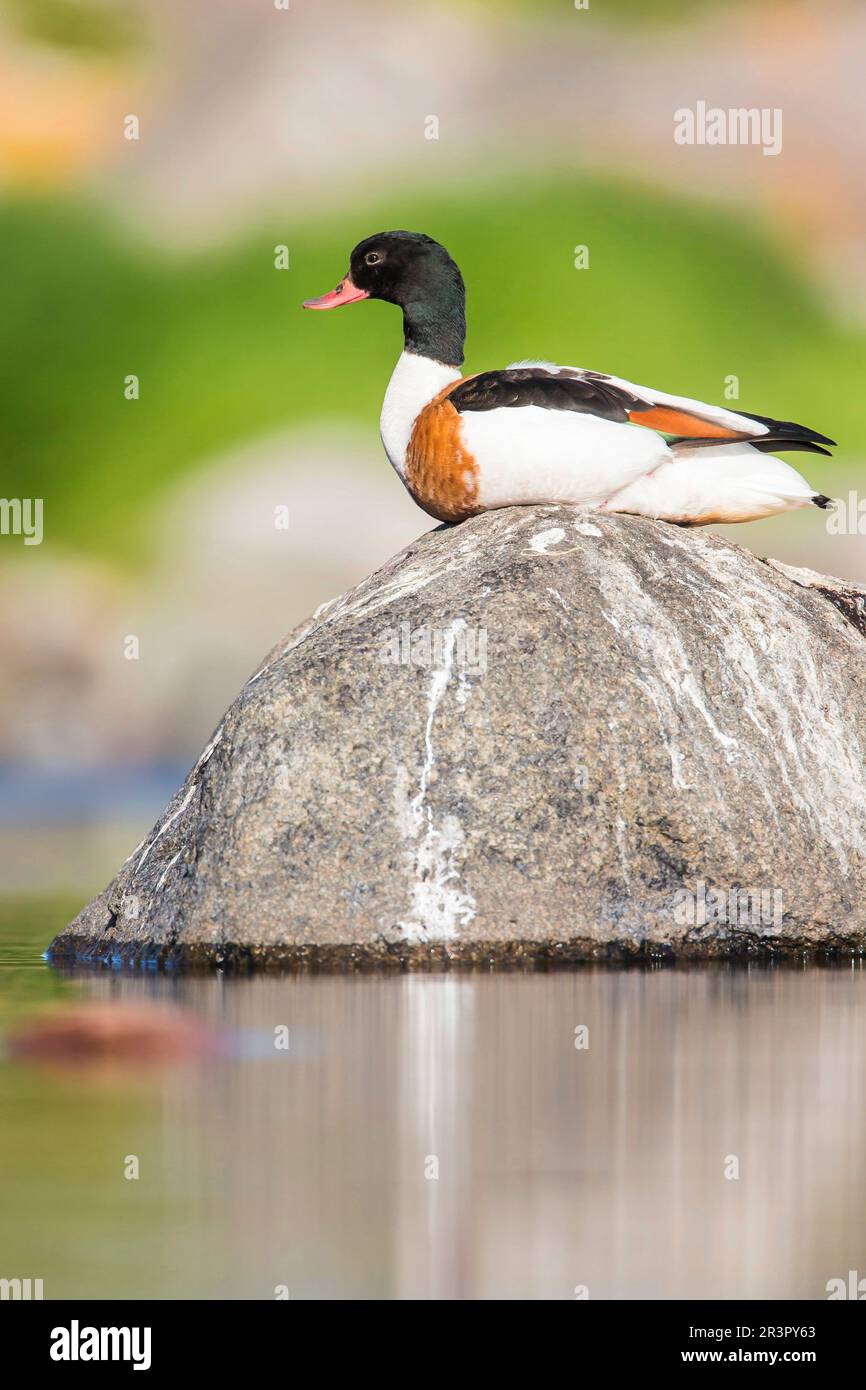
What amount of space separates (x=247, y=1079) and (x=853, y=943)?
15.6 ft

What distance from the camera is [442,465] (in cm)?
1155

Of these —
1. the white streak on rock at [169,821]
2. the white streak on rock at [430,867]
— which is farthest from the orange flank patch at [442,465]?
the white streak on rock at [169,821]

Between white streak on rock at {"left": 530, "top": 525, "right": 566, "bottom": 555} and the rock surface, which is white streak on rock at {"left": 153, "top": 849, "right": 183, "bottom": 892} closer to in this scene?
the rock surface

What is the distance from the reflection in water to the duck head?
5035mm

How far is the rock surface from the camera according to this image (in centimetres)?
1030

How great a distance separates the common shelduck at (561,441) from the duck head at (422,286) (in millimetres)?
10

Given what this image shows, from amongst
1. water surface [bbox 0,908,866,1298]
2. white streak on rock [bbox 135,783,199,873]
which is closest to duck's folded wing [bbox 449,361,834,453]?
white streak on rock [bbox 135,783,199,873]

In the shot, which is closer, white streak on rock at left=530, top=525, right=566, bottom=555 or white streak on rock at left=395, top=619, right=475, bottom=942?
white streak on rock at left=395, top=619, right=475, bottom=942

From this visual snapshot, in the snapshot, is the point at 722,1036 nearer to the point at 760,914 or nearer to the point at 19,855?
the point at 760,914

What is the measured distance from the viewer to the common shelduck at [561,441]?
37.3ft

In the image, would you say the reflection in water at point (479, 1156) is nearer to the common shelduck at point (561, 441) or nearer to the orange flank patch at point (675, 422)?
the common shelduck at point (561, 441)

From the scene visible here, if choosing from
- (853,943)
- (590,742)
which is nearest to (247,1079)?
(590,742)

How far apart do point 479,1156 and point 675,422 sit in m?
6.37

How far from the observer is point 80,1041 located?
833cm
